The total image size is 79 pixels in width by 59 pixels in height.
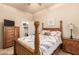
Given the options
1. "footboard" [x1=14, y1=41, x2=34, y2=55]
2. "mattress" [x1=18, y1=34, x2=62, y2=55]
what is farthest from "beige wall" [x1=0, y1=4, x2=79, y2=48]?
"footboard" [x1=14, y1=41, x2=34, y2=55]

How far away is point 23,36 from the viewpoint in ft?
5.95

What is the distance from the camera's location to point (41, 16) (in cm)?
182

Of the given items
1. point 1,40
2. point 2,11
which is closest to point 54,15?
point 2,11

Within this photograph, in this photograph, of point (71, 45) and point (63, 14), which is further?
point (71, 45)

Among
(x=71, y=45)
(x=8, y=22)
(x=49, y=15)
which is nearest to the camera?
(x=8, y=22)

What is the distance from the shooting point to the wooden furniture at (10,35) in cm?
175

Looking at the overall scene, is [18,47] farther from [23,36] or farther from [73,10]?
[73,10]

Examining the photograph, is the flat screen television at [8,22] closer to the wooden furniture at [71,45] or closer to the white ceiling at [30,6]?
the white ceiling at [30,6]

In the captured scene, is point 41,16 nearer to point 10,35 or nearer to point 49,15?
point 49,15

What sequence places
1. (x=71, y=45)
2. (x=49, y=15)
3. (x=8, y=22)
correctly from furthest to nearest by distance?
(x=71, y=45) → (x=49, y=15) → (x=8, y=22)

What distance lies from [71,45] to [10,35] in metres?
1.24

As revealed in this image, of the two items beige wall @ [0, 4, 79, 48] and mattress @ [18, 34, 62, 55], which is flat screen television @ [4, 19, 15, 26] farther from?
mattress @ [18, 34, 62, 55]

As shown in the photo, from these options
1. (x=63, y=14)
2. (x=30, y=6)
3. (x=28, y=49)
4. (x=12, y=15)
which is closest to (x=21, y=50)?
(x=28, y=49)
